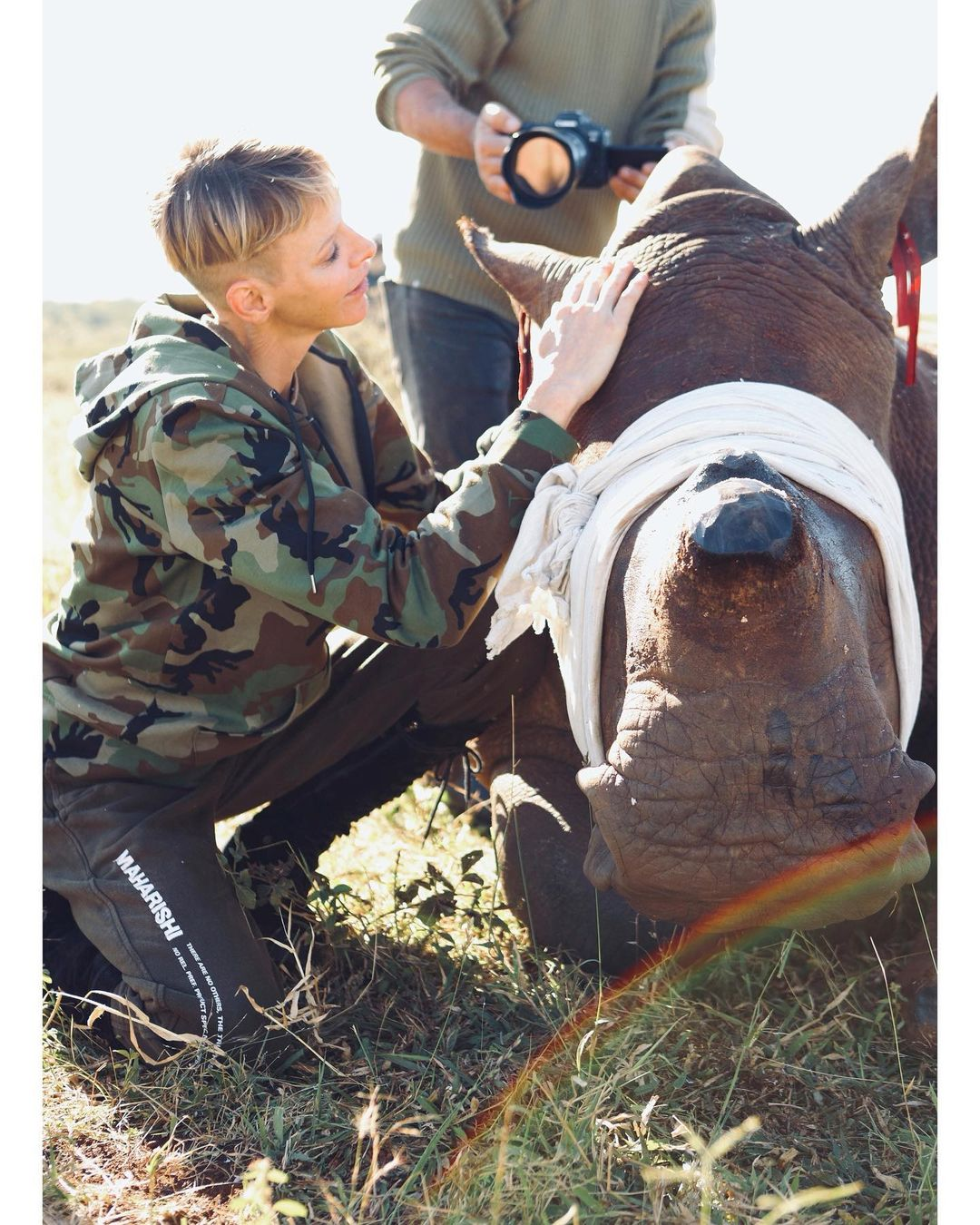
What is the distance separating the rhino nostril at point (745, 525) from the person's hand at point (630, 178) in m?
2.34

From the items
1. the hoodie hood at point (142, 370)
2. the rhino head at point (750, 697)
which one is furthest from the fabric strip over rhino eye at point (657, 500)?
the hoodie hood at point (142, 370)

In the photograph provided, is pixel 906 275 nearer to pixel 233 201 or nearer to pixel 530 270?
pixel 530 270

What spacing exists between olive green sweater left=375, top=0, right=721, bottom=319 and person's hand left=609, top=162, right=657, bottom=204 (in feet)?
1.00

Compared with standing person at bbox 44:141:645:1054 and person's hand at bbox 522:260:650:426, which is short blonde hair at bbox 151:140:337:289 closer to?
standing person at bbox 44:141:645:1054

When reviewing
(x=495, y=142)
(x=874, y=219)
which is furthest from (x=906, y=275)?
(x=495, y=142)

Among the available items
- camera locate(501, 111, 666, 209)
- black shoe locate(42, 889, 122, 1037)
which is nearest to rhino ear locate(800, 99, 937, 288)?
camera locate(501, 111, 666, 209)

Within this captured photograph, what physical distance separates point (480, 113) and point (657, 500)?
94.9 inches

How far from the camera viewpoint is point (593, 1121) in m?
2.52

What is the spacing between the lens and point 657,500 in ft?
8.15

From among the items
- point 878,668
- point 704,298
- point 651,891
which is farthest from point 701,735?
point 704,298

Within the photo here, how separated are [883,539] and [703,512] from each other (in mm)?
627

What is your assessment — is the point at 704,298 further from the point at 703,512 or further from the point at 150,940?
the point at 150,940

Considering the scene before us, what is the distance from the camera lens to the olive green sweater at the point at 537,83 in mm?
4410

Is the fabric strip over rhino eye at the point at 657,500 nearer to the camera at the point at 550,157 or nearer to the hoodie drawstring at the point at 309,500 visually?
the hoodie drawstring at the point at 309,500
